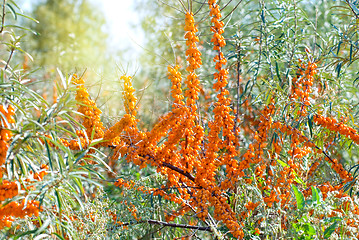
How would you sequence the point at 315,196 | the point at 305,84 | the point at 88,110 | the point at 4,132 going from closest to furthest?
1. the point at 4,132
2. the point at 315,196
3. the point at 88,110
4. the point at 305,84

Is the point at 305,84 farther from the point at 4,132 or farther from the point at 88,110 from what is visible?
the point at 4,132

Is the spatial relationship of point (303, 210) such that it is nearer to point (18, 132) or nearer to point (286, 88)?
point (286, 88)

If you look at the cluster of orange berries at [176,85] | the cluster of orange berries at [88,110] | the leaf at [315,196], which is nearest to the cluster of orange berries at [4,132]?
the cluster of orange berries at [88,110]

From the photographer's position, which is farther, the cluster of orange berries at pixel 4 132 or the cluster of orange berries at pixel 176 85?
the cluster of orange berries at pixel 176 85

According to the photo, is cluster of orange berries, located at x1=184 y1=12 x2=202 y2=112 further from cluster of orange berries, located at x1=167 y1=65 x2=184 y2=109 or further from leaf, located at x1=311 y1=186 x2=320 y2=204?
leaf, located at x1=311 y1=186 x2=320 y2=204

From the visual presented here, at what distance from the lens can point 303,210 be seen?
1479 millimetres

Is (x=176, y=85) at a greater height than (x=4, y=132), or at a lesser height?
greater

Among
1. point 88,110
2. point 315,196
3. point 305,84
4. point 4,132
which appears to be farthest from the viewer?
point 305,84

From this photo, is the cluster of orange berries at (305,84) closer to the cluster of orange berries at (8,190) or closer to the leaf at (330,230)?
the leaf at (330,230)

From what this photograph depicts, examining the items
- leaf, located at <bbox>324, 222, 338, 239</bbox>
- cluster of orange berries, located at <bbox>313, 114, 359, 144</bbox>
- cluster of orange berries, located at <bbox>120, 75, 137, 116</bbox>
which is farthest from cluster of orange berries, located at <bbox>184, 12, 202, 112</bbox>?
leaf, located at <bbox>324, 222, 338, 239</bbox>

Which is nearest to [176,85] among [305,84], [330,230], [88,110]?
[88,110]

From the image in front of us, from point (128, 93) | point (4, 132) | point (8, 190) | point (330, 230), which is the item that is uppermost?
point (128, 93)

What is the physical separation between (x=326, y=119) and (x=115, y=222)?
1152 millimetres

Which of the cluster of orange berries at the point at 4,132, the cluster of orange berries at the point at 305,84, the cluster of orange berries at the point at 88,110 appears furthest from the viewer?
the cluster of orange berries at the point at 305,84
